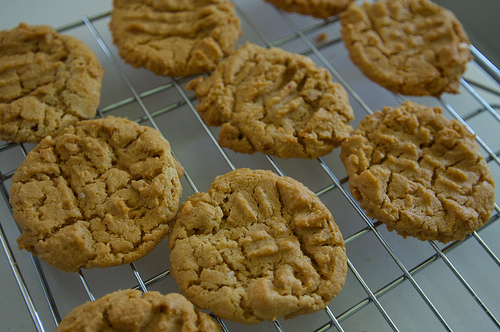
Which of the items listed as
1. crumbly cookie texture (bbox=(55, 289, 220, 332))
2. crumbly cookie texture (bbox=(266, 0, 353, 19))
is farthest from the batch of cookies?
crumbly cookie texture (bbox=(266, 0, 353, 19))

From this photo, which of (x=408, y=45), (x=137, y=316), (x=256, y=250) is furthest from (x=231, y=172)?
(x=408, y=45)


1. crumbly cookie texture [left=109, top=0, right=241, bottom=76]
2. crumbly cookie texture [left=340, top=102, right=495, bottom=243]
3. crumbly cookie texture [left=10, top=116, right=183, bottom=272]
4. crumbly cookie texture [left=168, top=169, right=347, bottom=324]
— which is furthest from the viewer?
crumbly cookie texture [left=109, top=0, right=241, bottom=76]

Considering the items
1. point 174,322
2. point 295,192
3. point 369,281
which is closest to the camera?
point 174,322

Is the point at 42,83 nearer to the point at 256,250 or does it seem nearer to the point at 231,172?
the point at 231,172

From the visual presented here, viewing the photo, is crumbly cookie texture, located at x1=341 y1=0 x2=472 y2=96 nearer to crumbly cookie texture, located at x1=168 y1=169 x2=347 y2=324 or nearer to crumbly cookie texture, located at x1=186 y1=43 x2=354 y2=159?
crumbly cookie texture, located at x1=186 y1=43 x2=354 y2=159

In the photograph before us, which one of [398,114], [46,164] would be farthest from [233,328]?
[398,114]

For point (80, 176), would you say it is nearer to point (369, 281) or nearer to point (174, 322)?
point (174, 322)
